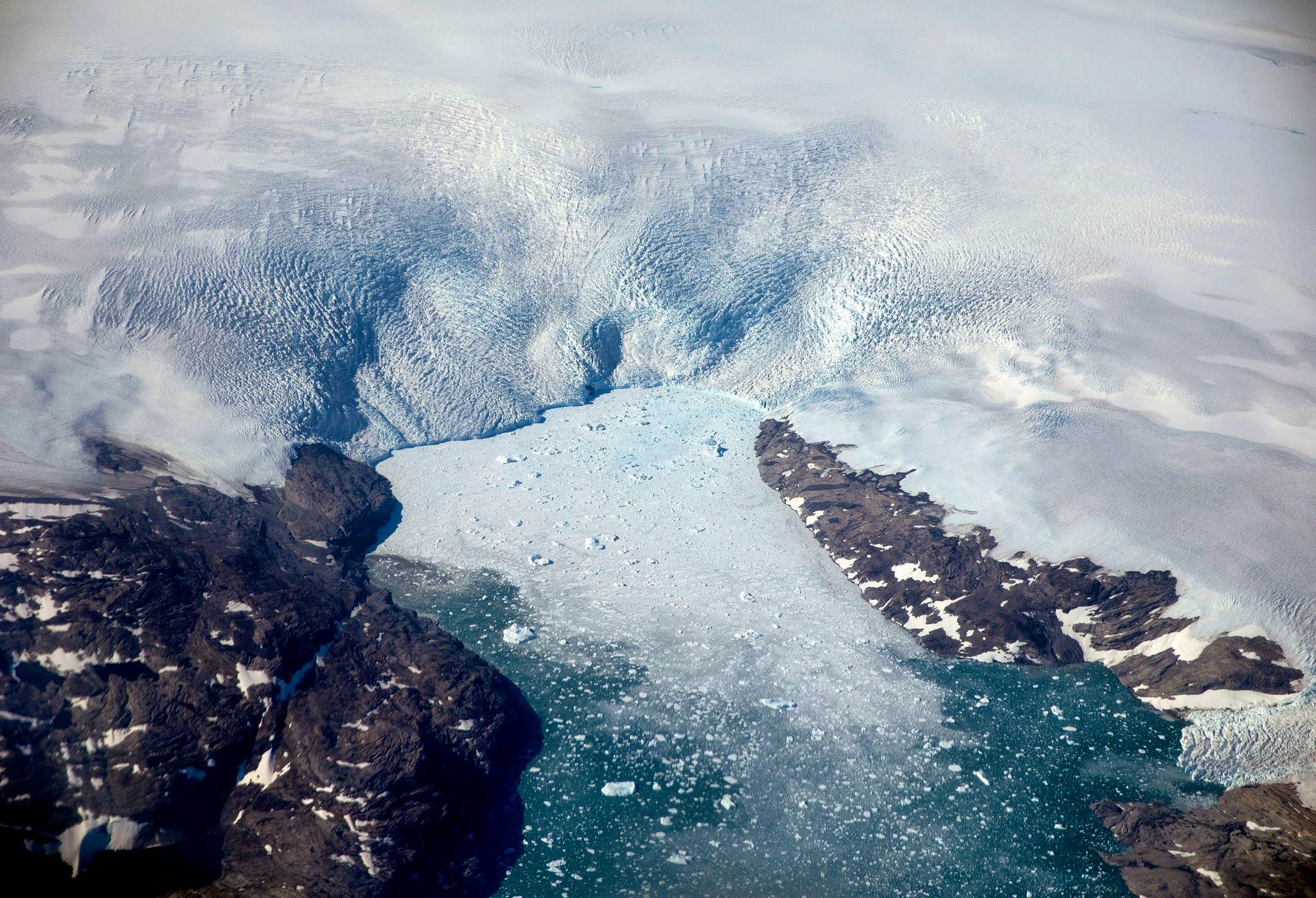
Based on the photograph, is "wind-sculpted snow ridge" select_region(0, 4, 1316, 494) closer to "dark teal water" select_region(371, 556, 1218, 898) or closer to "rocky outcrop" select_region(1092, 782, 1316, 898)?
"dark teal water" select_region(371, 556, 1218, 898)

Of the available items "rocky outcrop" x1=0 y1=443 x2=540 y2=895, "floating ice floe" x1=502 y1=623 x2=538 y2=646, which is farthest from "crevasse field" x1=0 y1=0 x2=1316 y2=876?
"rocky outcrop" x1=0 y1=443 x2=540 y2=895

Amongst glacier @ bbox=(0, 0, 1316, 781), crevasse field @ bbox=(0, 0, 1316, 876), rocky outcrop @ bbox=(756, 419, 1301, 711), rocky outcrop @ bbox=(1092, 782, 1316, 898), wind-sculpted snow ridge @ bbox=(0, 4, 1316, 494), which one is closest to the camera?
rocky outcrop @ bbox=(1092, 782, 1316, 898)

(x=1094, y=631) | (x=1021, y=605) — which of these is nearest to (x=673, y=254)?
(x=1021, y=605)

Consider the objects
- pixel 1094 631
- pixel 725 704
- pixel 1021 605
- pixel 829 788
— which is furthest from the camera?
pixel 1021 605

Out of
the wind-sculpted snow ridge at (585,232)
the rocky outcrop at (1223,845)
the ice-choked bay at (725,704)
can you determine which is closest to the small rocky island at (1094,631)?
the rocky outcrop at (1223,845)

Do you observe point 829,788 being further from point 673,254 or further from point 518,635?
point 673,254

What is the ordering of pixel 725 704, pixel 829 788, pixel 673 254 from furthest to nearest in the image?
pixel 673 254, pixel 725 704, pixel 829 788

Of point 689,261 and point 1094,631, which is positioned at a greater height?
point 689,261
